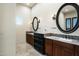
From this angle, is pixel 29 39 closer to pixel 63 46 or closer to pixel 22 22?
pixel 22 22

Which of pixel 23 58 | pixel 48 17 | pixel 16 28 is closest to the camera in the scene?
pixel 23 58

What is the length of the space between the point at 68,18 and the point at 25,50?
3.20ft

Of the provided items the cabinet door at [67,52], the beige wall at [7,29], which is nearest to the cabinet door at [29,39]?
the beige wall at [7,29]

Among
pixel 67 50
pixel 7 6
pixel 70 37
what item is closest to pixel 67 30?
pixel 70 37

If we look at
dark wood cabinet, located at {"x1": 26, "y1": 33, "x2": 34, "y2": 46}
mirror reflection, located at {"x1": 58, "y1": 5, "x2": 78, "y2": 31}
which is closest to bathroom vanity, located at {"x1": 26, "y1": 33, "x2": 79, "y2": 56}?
dark wood cabinet, located at {"x1": 26, "y1": 33, "x2": 34, "y2": 46}

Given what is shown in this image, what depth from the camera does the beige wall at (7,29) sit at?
6.43 ft

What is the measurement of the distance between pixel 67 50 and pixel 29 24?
2.69 feet

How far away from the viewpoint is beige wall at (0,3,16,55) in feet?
6.43

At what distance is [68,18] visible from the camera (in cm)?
212

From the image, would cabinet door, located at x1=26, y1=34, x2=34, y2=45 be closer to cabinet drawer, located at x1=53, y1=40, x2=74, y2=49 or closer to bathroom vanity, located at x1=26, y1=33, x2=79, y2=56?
bathroom vanity, located at x1=26, y1=33, x2=79, y2=56

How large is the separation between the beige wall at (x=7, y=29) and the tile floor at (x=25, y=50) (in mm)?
72

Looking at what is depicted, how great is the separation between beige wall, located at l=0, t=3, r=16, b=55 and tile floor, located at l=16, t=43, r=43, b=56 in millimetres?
72

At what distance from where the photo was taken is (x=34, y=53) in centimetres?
205

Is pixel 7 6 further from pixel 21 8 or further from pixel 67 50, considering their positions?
pixel 67 50
